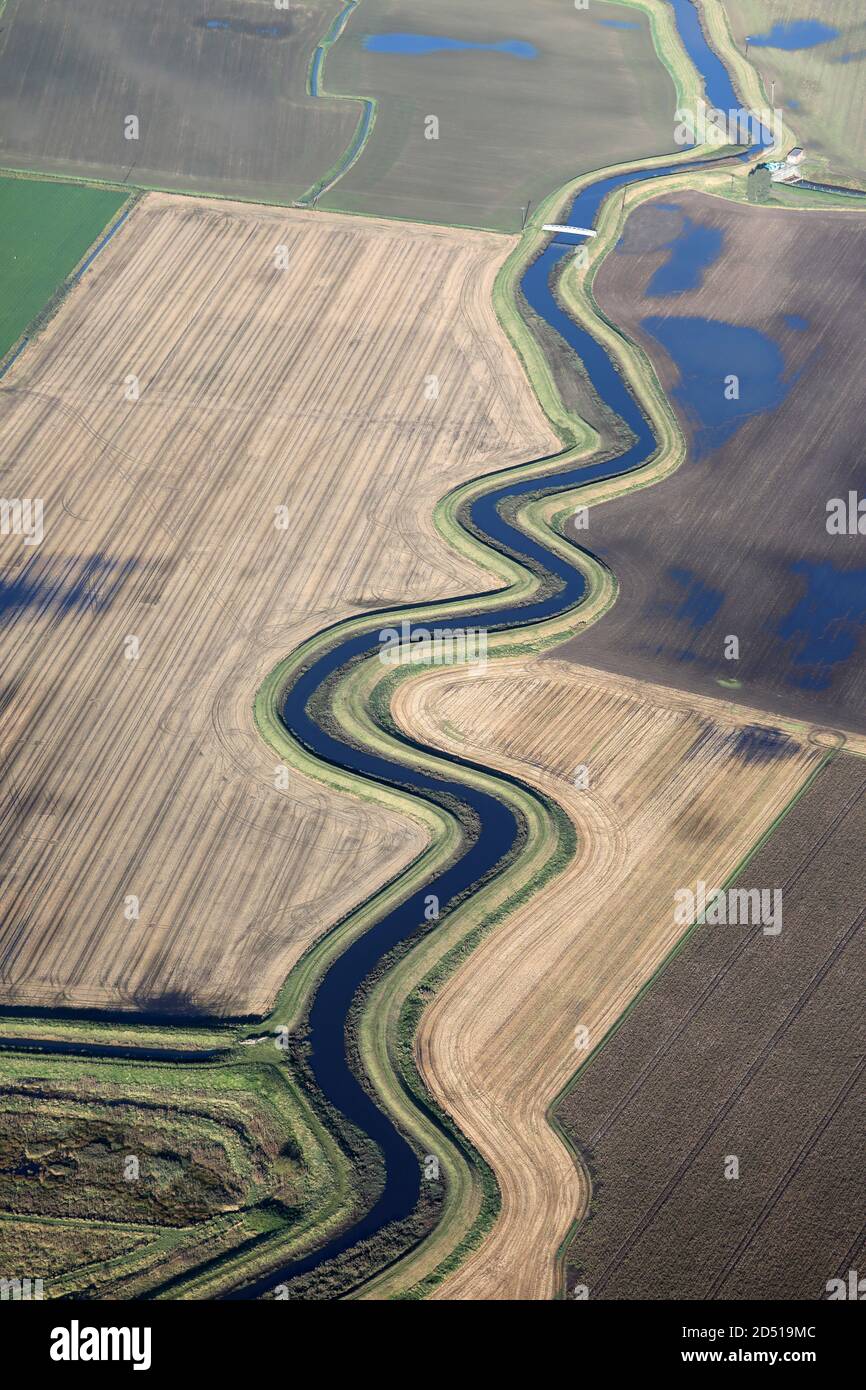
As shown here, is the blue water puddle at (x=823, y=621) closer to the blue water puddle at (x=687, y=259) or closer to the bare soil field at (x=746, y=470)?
the bare soil field at (x=746, y=470)

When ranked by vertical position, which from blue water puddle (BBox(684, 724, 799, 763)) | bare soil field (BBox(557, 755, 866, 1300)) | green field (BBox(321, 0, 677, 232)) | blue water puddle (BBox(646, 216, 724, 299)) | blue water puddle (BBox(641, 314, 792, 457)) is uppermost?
green field (BBox(321, 0, 677, 232))

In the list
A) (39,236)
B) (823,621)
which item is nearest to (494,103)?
(39,236)

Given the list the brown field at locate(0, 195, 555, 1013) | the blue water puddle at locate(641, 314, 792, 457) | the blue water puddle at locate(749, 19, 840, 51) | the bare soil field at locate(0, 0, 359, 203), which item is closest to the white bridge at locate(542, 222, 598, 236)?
the brown field at locate(0, 195, 555, 1013)

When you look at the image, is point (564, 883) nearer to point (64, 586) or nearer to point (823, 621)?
point (823, 621)

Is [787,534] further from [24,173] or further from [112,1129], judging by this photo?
[24,173]

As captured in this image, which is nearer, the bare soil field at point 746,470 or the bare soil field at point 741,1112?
the bare soil field at point 741,1112

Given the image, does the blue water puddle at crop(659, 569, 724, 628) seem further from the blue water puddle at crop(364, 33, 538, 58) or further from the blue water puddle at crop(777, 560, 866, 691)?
the blue water puddle at crop(364, 33, 538, 58)

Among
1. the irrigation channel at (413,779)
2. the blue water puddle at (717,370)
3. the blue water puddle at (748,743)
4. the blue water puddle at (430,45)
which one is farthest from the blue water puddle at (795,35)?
the blue water puddle at (748,743)
